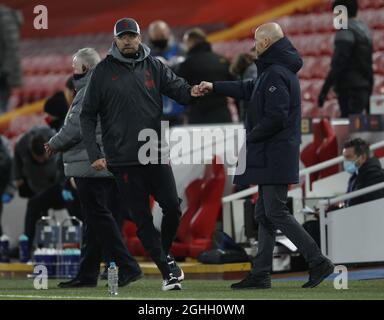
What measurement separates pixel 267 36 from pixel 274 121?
57cm

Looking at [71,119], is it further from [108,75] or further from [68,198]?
[68,198]

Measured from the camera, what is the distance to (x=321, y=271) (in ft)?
28.0

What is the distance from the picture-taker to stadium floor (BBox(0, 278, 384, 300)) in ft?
26.2

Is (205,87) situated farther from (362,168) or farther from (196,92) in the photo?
(362,168)

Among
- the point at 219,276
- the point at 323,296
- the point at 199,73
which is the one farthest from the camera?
the point at 199,73

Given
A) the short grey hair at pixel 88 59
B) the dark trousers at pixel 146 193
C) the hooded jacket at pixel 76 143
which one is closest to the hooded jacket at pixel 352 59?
the short grey hair at pixel 88 59

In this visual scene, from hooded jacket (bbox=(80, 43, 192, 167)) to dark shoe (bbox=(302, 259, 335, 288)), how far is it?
130 centimetres

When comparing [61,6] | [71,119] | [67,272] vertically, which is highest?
[61,6]

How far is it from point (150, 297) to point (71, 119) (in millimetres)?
1551

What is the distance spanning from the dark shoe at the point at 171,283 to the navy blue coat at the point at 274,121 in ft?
2.40

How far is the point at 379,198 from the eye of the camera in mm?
9906

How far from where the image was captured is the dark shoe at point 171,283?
27.8 feet

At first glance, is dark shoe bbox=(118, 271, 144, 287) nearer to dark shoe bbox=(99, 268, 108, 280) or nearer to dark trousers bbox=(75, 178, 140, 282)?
dark trousers bbox=(75, 178, 140, 282)
